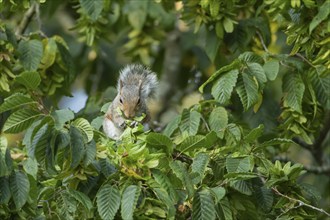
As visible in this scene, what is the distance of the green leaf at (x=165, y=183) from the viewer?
154 inches

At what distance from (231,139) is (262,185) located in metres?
0.34

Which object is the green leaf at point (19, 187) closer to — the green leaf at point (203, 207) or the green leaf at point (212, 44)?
the green leaf at point (203, 207)

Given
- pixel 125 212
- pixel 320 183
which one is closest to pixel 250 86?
pixel 125 212

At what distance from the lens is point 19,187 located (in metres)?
4.05

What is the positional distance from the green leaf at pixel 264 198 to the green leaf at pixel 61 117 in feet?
3.21

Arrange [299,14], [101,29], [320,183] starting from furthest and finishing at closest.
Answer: [320,183] < [101,29] < [299,14]

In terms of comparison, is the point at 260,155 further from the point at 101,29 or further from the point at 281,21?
the point at 101,29

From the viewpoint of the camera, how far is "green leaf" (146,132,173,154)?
4062 mm

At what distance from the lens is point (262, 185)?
4.40m

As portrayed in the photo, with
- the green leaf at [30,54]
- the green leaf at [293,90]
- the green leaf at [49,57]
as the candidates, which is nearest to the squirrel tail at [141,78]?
the green leaf at [49,57]

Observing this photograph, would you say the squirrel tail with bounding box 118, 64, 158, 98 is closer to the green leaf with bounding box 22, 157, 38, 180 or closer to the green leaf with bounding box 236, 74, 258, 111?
the green leaf with bounding box 236, 74, 258, 111

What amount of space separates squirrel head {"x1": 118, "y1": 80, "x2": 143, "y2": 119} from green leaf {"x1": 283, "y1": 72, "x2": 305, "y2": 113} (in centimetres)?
93

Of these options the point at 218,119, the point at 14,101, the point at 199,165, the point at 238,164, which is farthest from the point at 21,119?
the point at 218,119

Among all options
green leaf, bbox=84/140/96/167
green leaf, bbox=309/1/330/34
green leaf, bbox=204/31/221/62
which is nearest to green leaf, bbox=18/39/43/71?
green leaf, bbox=204/31/221/62
